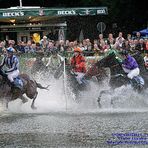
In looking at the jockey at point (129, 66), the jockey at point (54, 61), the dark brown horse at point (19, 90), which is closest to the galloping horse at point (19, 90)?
the dark brown horse at point (19, 90)

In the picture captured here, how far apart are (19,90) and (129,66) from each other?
3.78m

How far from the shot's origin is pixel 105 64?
21891mm

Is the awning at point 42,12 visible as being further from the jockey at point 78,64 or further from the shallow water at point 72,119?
the jockey at point 78,64

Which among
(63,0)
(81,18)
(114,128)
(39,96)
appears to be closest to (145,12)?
(81,18)

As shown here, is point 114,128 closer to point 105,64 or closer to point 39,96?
point 105,64

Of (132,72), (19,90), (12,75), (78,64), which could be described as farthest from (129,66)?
(12,75)

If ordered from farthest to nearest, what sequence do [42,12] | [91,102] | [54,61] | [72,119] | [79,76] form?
[42,12], [54,61], [79,76], [91,102], [72,119]

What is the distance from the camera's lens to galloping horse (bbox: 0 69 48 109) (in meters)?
21.3

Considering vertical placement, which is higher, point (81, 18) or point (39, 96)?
point (81, 18)

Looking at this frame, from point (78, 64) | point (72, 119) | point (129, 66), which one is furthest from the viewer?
point (78, 64)

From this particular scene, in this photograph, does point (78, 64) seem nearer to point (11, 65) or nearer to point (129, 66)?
point (129, 66)

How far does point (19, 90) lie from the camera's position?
21641 millimetres

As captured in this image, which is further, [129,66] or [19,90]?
[129,66]

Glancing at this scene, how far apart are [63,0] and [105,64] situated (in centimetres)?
3515
